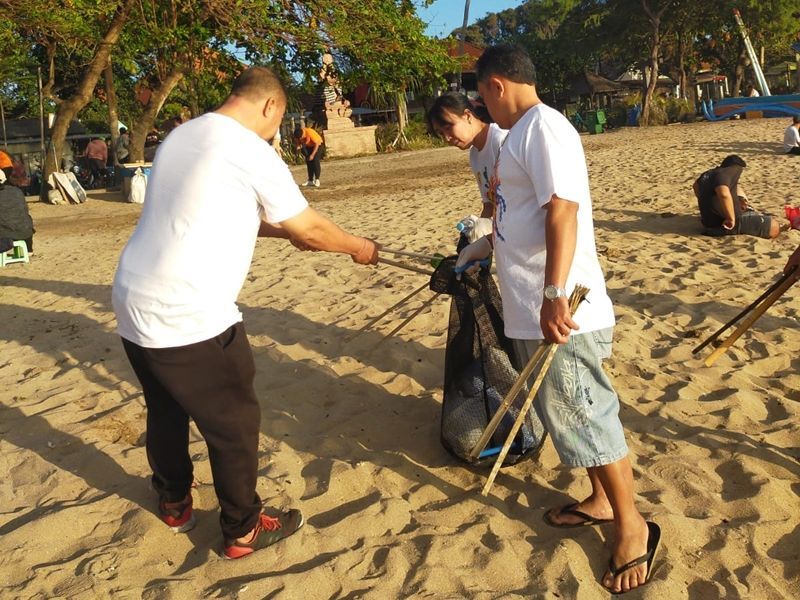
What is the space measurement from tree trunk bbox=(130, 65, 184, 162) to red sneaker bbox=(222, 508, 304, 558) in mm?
14183

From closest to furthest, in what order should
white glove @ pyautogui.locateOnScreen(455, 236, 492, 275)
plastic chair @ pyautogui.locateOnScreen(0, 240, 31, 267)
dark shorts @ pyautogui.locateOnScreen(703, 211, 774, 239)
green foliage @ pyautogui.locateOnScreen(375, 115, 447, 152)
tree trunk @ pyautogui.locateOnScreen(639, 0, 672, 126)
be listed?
white glove @ pyautogui.locateOnScreen(455, 236, 492, 275) → dark shorts @ pyautogui.locateOnScreen(703, 211, 774, 239) → plastic chair @ pyautogui.locateOnScreen(0, 240, 31, 267) → green foliage @ pyautogui.locateOnScreen(375, 115, 447, 152) → tree trunk @ pyautogui.locateOnScreen(639, 0, 672, 126)

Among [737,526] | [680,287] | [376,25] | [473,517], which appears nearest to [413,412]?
[473,517]

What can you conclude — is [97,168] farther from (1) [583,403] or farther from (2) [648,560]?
(2) [648,560]

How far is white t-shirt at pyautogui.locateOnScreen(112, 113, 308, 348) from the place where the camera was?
2.27m

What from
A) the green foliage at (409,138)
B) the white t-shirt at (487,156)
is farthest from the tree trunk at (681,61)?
the white t-shirt at (487,156)

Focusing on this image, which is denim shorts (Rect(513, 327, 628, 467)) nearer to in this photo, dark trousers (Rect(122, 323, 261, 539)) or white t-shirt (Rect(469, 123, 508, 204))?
dark trousers (Rect(122, 323, 261, 539))

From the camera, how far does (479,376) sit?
126 inches

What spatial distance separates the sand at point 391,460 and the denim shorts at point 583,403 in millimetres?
426

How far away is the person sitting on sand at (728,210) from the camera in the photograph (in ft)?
22.7

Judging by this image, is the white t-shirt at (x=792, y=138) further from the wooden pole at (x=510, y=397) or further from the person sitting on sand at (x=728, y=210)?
the wooden pole at (x=510, y=397)

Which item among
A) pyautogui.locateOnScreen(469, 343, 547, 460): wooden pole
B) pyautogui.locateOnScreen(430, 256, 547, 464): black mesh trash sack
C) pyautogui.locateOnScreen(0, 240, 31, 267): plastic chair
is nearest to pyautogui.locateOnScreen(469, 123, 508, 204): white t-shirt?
pyautogui.locateOnScreen(430, 256, 547, 464): black mesh trash sack

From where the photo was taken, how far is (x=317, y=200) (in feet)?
44.8

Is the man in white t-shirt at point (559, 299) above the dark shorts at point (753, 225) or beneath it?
above

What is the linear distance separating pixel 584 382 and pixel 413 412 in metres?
1.55
